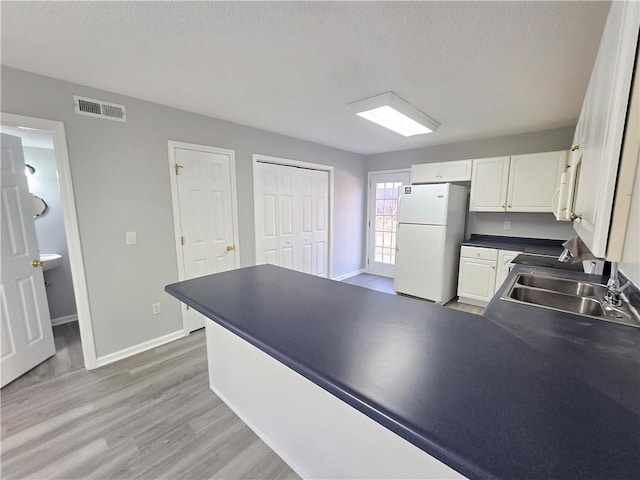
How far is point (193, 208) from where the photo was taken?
108 inches

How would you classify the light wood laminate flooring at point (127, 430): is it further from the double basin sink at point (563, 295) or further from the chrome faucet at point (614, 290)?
the chrome faucet at point (614, 290)

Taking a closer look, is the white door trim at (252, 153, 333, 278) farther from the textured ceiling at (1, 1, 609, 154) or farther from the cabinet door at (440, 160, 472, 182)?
the cabinet door at (440, 160, 472, 182)

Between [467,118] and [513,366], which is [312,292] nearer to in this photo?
[513,366]

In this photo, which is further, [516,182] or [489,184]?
[489,184]

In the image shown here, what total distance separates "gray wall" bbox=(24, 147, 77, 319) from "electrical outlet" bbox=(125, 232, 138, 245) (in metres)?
1.47

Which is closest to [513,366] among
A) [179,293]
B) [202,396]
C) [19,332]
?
[179,293]

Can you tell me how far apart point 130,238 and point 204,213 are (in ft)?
2.32

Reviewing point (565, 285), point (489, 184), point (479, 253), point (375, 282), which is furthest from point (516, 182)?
point (375, 282)

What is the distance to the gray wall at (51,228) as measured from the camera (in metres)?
3.00

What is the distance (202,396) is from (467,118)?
11.7ft

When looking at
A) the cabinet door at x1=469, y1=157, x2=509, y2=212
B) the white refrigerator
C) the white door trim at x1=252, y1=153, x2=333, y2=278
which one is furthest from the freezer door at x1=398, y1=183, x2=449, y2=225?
Answer: the white door trim at x1=252, y1=153, x2=333, y2=278

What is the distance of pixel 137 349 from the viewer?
8.18 feet

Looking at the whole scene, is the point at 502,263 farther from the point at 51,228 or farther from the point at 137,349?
the point at 51,228

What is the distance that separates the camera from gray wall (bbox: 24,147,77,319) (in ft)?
9.86
